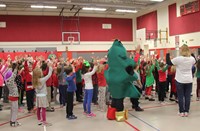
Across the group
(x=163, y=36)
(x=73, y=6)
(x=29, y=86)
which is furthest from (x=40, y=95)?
(x=163, y=36)

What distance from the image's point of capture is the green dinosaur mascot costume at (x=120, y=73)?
4.96 meters

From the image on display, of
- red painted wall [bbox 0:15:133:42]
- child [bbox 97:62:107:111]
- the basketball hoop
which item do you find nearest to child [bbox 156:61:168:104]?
child [bbox 97:62:107:111]

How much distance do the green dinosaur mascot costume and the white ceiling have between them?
10528 millimetres

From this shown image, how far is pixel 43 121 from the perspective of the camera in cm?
545

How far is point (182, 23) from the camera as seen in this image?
Result: 50.8 ft

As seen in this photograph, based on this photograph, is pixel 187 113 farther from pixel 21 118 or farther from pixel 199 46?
pixel 199 46

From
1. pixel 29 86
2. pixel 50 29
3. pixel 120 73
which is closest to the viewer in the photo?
pixel 120 73

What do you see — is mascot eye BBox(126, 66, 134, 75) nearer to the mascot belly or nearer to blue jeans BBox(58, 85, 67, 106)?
the mascot belly

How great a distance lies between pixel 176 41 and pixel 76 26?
7908 millimetres

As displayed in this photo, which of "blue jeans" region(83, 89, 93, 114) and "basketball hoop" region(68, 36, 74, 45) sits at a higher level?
"basketball hoop" region(68, 36, 74, 45)

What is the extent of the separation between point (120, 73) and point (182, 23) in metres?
11.9

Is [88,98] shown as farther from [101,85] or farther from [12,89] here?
[12,89]

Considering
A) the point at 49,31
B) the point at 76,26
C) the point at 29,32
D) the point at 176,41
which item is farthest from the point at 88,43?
the point at 176,41

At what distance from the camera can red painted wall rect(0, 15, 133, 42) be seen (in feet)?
59.3
